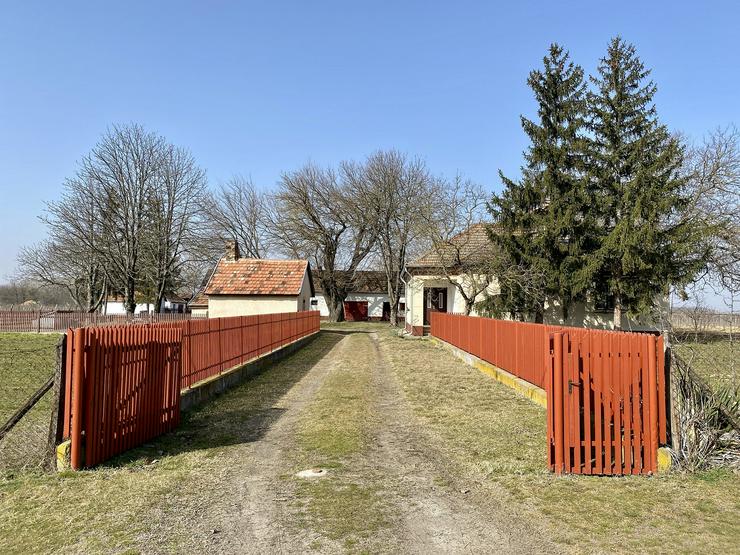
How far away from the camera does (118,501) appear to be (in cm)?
479

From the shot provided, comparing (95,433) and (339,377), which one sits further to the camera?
(339,377)

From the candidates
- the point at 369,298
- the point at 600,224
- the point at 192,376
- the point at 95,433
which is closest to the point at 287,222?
the point at 369,298

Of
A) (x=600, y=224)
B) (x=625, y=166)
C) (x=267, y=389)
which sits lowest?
(x=267, y=389)

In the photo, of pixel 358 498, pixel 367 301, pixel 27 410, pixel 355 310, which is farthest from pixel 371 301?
pixel 358 498

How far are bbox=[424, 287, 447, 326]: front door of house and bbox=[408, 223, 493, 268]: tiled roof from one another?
181cm

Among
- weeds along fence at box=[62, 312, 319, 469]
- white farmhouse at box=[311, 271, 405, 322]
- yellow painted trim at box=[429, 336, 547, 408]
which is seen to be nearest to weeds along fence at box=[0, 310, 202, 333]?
yellow painted trim at box=[429, 336, 547, 408]

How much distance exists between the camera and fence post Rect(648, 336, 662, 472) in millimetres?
5543

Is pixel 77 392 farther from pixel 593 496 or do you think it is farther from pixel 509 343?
pixel 509 343

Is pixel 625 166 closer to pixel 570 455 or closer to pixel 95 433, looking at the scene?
pixel 570 455

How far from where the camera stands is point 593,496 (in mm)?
4887

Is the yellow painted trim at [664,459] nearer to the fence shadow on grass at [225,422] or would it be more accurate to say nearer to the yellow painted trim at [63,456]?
the fence shadow on grass at [225,422]

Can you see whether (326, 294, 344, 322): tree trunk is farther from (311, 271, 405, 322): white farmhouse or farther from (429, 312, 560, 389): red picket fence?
(429, 312, 560, 389): red picket fence

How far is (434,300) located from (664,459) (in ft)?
83.5

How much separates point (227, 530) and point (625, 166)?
76.3ft
